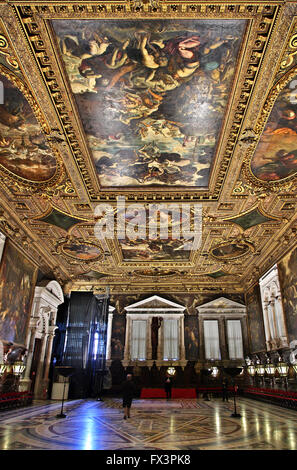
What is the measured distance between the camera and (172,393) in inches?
755

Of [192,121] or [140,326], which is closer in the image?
[192,121]

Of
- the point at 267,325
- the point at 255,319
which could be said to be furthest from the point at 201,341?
the point at 267,325

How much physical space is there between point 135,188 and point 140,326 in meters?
12.8

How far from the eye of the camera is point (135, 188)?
11.3 m

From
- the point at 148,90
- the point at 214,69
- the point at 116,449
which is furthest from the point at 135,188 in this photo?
the point at 116,449

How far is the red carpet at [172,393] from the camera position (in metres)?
19.1

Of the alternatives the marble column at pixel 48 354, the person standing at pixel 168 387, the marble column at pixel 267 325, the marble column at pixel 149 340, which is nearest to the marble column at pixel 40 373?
the marble column at pixel 48 354

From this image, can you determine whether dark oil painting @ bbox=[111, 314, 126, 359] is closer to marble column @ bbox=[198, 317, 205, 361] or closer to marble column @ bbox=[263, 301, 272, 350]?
marble column @ bbox=[198, 317, 205, 361]

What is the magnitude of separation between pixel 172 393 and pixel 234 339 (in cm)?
518

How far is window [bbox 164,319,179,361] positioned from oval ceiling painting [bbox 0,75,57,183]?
14.1 m

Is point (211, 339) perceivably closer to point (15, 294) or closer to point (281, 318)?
point (281, 318)

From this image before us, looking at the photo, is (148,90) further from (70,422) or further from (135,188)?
(70,422)

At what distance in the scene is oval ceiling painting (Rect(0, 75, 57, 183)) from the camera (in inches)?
304

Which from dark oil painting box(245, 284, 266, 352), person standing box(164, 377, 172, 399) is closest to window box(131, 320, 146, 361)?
person standing box(164, 377, 172, 399)
